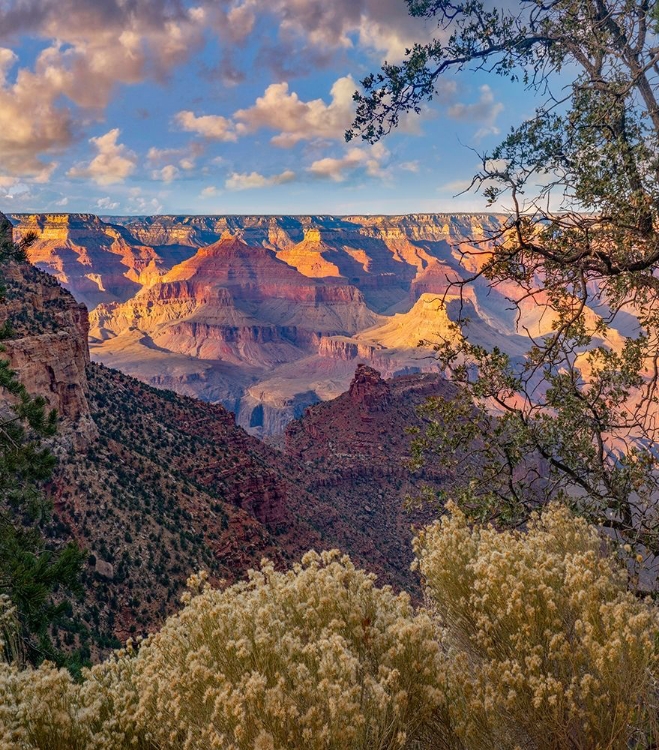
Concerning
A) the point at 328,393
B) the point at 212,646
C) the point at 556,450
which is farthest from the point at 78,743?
the point at 328,393

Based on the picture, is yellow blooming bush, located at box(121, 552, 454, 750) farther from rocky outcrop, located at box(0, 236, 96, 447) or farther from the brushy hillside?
rocky outcrop, located at box(0, 236, 96, 447)

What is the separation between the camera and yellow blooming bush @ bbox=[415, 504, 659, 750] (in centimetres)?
402

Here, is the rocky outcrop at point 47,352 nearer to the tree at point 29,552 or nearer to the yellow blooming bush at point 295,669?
the tree at point 29,552

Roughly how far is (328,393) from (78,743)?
7682 inches

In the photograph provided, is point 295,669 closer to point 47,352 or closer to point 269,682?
point 269,682

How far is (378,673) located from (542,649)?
3.92 ft

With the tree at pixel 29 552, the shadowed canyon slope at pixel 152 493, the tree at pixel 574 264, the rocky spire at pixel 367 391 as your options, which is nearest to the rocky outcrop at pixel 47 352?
the shadowed canyon slope at pixel 152 493

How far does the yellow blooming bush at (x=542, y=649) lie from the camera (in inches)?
158

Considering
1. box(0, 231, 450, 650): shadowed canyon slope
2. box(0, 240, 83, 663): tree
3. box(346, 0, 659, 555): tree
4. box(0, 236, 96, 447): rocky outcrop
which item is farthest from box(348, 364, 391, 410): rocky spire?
box(346, 0, 659, 555): tree

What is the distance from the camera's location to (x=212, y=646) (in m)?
4.38

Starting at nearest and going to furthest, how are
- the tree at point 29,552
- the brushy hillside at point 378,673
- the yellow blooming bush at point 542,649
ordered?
the brushy hillside at point 378,673, the yellow blooming bush at point 542,649, the tree at point 29,552

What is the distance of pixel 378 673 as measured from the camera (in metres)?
4.34

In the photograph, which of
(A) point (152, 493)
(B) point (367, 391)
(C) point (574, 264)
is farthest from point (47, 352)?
(B) point (367, 391)

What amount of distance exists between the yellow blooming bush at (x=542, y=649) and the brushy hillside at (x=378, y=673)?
0.02 metres
